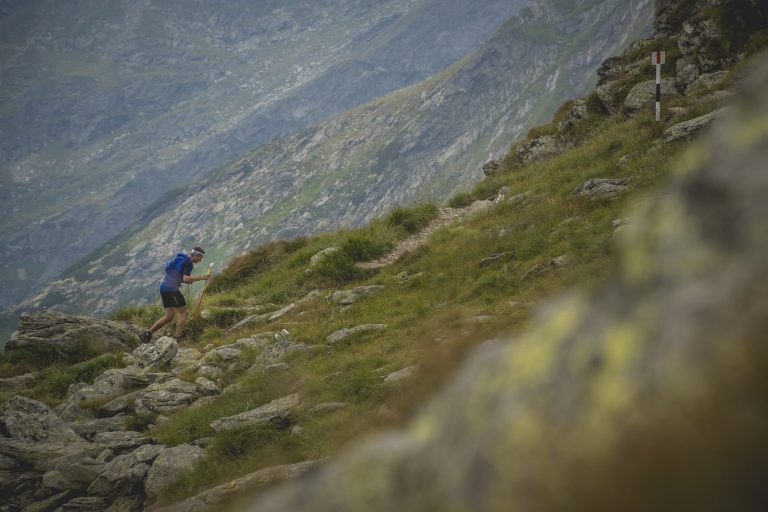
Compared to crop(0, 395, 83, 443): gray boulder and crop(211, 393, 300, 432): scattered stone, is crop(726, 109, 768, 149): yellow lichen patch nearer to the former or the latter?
crop(211, 393, 300, 432): scattered stone

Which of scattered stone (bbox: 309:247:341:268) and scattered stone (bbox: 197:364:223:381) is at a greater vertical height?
scattered stone (bbox: 197:364:223:381)

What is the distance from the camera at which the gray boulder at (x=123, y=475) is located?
7902mm

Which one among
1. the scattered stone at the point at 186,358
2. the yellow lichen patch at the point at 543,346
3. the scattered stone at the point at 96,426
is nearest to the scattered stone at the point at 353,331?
the scattered stone at the point at 186,358

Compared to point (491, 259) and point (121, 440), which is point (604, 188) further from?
point (121, 440)

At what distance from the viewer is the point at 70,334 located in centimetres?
1670

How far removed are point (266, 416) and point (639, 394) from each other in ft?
24.8

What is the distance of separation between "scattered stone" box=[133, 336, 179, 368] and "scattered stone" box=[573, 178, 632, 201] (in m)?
12.3

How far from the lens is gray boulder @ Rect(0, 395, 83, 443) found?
9.69 meters

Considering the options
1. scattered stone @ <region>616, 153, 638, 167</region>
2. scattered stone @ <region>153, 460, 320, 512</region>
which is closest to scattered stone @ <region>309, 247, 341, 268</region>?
scattered stone @ <region>616, 153, 638, 167</region>

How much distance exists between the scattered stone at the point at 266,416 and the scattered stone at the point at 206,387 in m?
2.30

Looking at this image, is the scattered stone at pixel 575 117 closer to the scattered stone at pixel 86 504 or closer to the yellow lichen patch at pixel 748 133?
the scattered stone at pixel 86 504

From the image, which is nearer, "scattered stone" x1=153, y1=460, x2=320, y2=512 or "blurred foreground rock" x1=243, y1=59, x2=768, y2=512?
"blurred foreground rock" x1=243, y1=59, x2=768, y2=512

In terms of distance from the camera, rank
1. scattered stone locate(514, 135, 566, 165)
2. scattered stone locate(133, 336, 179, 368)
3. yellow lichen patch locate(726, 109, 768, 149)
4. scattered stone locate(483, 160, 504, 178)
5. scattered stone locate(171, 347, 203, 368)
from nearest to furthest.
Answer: yellow lichen patch locate(726, 109, 768, 149)
scattered stone locate(171, 347, 203, 368)
scattered stone locate(133, 336, 179, 368)
scattered stone locate(514, 135, 566, 165)
scattered stone locate(483, 160, 504, 178)

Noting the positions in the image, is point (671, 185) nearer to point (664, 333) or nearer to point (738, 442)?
point (664, 333)
